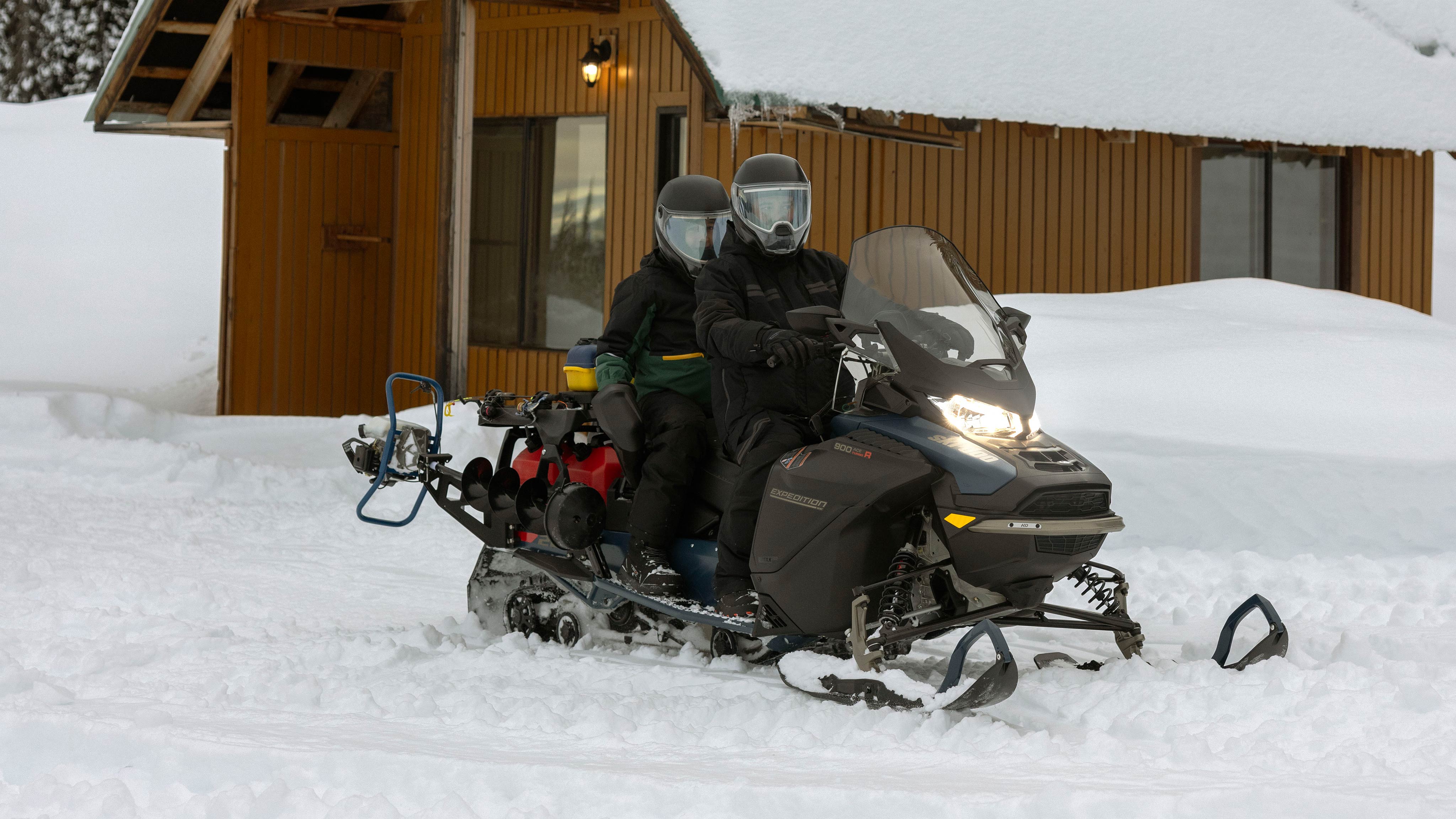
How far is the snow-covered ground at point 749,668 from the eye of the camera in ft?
10.7

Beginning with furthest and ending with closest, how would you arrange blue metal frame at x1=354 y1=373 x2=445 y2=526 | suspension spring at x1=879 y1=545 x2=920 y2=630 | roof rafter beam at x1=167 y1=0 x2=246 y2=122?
1. roof rafter beam at x1=167 y1=0 x2=246 y2=122
2. blue metal frame at x1=354 y1=373 x2=445 y2=526
3. suspension spring at x1=879 y1=545 x2=920 y2=630

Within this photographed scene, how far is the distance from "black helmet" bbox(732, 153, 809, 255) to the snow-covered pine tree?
29381 mm

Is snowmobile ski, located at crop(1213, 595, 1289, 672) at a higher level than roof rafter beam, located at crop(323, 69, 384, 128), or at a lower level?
lower

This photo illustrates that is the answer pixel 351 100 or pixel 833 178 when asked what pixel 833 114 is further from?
pixel 351 100

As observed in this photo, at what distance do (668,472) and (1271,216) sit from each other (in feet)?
30.8

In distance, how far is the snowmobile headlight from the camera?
13.7 feet

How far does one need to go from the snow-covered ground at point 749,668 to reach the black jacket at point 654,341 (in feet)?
3.09

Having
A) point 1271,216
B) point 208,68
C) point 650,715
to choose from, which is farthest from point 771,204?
point 208,68

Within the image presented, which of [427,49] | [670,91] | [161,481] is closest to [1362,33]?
[670,91]

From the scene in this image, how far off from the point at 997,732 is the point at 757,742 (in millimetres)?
613

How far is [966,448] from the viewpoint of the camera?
13.3ft

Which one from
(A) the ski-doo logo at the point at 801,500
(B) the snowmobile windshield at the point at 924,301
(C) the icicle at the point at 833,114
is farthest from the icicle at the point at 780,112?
(A) the ski-doo logo at the point at 801,500

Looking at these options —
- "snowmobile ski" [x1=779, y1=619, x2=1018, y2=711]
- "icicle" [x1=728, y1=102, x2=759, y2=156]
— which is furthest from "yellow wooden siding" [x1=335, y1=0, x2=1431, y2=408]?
"snowmobile ski" [x1=779, y1=619, x2=1018, y2=711]

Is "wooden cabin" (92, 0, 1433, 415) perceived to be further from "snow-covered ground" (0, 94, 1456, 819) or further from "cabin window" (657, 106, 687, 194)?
"snow-covered ground" (0, 94, 1456, 819)
